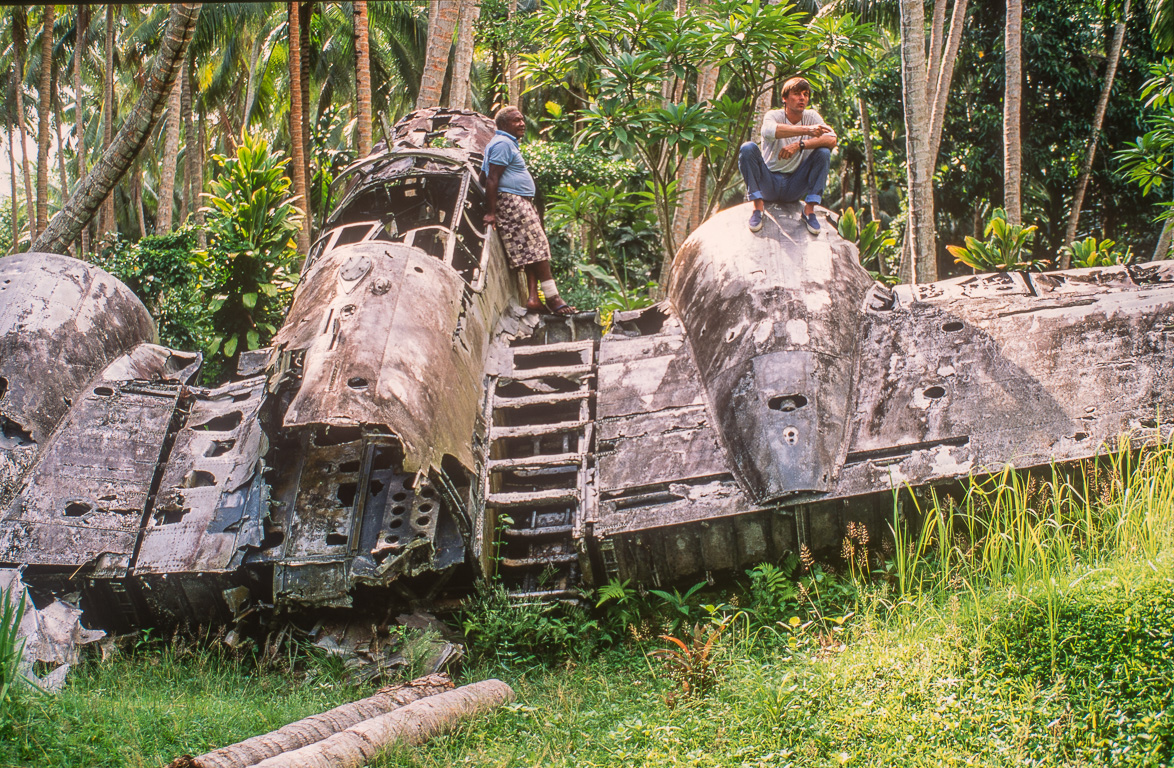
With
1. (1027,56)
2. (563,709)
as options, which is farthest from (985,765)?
(1027,56)

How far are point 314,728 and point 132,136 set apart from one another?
6544 millimetres

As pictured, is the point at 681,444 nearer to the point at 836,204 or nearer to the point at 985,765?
the point at 985,765

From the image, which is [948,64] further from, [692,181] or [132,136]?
[132,136]

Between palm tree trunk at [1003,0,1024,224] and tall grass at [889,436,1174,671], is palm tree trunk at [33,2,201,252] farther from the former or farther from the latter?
palm tree trunk at [1003,0,1024,224]

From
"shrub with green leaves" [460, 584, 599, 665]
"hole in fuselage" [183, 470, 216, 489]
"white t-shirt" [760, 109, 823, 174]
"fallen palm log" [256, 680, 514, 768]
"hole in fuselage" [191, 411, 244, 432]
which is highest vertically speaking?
"white t-shirt" [760, 109, 823, 174]

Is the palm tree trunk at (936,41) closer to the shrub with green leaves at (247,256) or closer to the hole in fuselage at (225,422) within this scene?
the shrub with green leaves at (247,256)

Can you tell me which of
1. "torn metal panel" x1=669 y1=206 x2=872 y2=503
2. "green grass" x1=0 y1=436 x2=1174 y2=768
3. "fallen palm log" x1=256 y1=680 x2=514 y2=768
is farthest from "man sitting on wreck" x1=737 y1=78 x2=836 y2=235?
"fallen palm log" x1=256 y1=680 x2=514 y2=768

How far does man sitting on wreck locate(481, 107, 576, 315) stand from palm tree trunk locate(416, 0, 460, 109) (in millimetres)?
3190

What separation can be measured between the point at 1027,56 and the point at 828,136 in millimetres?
14225

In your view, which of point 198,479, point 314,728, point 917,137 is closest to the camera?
point 314,728

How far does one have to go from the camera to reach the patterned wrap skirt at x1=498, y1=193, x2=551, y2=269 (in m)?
9.65

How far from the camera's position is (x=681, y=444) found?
715cm

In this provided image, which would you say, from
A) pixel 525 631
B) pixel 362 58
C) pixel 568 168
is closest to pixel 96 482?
pixel 525 631

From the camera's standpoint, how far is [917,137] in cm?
1197
